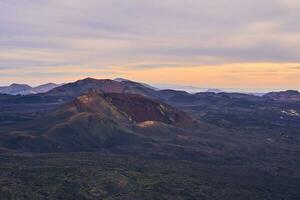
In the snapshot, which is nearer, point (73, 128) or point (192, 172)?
point (192, 172)

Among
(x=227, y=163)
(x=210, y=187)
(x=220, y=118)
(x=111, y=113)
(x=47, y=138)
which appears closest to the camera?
(x=210, y=187)

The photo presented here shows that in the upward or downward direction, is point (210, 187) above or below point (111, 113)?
below

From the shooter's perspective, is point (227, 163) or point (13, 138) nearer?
point (227, 163)

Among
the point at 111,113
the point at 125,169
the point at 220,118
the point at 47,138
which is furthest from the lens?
the point at 220,118

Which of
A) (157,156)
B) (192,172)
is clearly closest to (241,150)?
(157,156)

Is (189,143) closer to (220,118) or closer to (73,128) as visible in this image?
(73,128)

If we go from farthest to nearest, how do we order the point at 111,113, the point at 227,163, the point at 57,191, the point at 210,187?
the point at 111,113 < the point at 227,163 < the point at 210,187 < the point at 57,191

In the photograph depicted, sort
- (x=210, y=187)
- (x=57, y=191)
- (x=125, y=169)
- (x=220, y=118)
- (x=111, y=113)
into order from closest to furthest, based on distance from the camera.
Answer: (x=57, y=191), (x=210, y=187), (x=125, y=169), (x=111, y=113), (x=220, y=118)

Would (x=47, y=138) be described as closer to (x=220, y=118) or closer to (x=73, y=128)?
(x=73, y=128)

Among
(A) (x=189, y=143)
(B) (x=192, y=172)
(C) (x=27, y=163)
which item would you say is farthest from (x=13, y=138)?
(B) (x=192, y=172)
